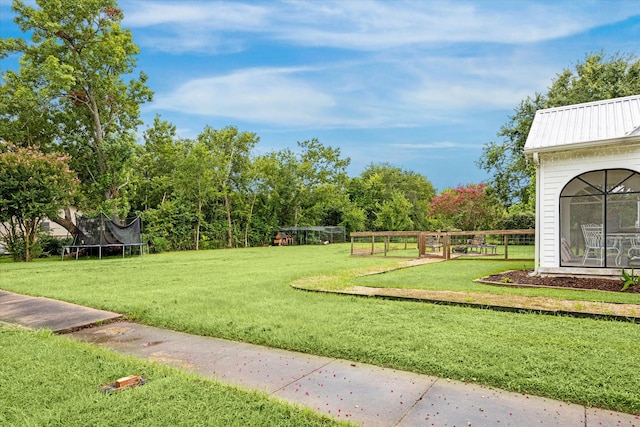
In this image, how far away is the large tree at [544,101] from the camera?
16.1 m

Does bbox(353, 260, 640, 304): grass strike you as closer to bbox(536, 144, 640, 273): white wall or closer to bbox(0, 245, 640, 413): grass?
bbox(0, 245, 640, 413): grass

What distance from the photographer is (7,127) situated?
624 inches

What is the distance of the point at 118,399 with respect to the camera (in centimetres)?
232

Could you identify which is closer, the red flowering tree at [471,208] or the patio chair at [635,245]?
the patio chair at [635,245]

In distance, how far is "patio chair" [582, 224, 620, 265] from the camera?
7.55 meters

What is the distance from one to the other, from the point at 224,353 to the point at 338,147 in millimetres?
27222

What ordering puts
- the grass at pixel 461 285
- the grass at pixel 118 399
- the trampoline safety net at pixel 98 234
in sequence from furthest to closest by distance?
the trampoline safety net at pixel 98 234, the grass at pixel 461 285, the grass at pixel 118 399

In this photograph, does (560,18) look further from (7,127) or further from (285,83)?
(7,127)

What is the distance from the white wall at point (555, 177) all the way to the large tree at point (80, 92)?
15.3m

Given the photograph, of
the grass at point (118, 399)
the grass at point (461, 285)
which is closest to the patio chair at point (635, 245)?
the grass at point (461, 285)

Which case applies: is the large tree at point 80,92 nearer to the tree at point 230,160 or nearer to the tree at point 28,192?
the tree at point 28,192

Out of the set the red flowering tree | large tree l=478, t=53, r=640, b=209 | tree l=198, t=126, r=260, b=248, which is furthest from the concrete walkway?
the red flowering tree

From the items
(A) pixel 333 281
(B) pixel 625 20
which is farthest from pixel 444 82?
(A) pixel 333 281

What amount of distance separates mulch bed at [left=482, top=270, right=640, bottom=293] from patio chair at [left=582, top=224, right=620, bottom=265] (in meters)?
0.64
